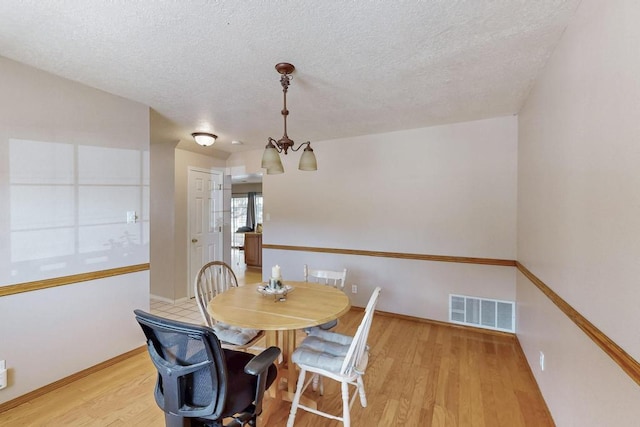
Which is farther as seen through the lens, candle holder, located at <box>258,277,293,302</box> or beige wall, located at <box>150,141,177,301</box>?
beige wall, located at <box>150,141,177,301</box>

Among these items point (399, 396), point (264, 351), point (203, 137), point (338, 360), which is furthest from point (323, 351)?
point (203, 137)

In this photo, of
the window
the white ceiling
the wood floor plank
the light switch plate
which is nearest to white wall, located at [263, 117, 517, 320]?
the white ceiling

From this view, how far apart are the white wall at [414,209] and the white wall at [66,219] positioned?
2.19m

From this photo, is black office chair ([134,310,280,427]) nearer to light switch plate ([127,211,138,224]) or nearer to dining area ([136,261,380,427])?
dining area ([136,261,380,427])

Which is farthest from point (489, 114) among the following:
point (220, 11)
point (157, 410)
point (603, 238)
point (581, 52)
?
point (157, 410)

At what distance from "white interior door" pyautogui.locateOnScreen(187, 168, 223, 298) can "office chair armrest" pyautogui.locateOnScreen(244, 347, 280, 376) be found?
3463 mm

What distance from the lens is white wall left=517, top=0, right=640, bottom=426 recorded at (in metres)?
0.96

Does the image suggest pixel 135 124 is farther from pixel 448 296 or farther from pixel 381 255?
pixel 448 296

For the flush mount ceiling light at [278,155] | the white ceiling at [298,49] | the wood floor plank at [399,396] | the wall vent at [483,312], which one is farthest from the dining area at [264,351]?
the wall vent at [483,312]

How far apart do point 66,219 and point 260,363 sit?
6.71ft

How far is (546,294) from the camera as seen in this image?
5.91ft

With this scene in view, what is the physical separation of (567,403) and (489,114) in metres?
2.56

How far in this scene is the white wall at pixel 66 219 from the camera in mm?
1887

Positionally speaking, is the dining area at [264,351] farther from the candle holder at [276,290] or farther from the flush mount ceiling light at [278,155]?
the flush mount ceiling light at [278,155]
